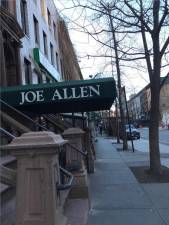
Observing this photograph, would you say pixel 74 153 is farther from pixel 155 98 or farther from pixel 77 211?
pixel 155 98

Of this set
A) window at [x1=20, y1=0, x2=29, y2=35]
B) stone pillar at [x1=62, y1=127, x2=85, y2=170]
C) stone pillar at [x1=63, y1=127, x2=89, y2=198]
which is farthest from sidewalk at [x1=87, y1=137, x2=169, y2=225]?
window at [x1=20, y1=0, x2=29, y2=35]

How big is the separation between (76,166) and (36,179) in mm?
4644

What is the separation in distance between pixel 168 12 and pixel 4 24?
553 centimetres

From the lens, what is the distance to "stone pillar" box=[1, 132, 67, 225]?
14.5 feet

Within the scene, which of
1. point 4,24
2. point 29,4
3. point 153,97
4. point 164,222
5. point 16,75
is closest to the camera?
point 164,222

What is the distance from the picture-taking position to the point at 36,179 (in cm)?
450

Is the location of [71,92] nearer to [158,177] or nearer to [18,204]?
[158,177]

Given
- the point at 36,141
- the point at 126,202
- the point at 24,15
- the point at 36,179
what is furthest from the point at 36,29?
the point at 36,179

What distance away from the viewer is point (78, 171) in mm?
8766

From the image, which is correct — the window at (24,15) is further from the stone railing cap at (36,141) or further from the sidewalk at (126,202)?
the stone railing cap at (36,141)

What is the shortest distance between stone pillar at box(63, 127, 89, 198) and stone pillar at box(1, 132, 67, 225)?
3.55 metres

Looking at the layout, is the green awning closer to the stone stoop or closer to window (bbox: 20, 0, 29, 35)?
the stone stoop

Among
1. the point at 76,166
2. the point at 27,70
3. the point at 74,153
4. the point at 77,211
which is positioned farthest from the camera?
the point at 27,70

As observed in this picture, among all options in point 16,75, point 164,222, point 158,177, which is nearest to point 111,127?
point 16,75
